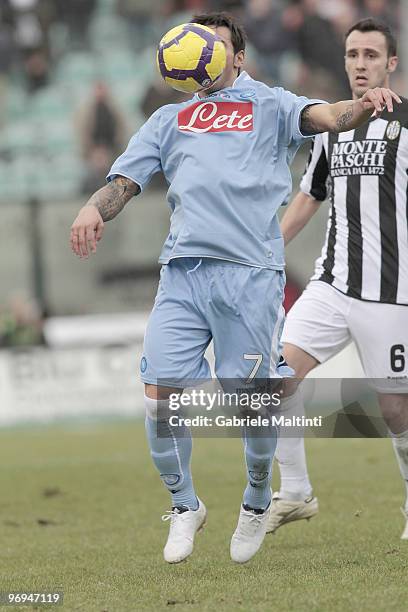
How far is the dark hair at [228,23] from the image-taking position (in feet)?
17.1

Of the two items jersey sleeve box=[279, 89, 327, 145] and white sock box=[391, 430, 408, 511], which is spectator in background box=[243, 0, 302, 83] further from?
jersey sleeve box=[279, 89, 327, 145]

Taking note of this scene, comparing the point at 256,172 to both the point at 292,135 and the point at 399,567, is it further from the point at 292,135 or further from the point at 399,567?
the point at 399,567

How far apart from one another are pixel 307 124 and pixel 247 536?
6.18 feet

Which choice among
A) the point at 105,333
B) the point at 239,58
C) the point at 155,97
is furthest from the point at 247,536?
the point at 155,97

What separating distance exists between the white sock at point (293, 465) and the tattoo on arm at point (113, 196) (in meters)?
1.72

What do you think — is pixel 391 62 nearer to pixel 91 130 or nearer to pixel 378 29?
pixel 378 29

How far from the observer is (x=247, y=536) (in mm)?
5430

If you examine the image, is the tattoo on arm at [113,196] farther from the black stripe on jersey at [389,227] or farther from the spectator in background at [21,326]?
the spectator in background at [21,326]

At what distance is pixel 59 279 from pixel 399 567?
40.0 feet

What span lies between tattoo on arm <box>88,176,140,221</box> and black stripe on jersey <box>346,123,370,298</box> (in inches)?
57.2

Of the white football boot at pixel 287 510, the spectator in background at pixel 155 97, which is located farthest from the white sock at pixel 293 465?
the spectator in background at pixel 155 97

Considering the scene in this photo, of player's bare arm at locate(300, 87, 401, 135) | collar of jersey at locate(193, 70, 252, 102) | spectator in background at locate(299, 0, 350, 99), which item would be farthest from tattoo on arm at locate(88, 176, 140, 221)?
spectator in background at locate(299, 0, 350, 99)

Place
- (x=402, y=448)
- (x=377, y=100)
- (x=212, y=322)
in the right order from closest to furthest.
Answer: (x=377, y=100) < (x=212, y=322) < (x=402, y=448)

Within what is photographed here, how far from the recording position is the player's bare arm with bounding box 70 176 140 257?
4809 millimetres
